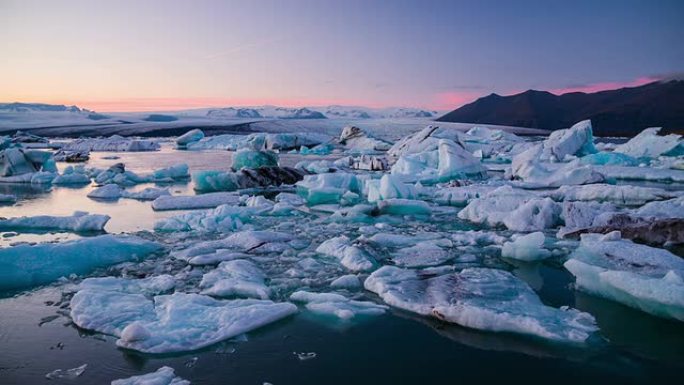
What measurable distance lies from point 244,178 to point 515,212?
7.00 meters

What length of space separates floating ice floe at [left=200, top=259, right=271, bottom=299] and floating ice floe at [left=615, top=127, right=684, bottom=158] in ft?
61.1

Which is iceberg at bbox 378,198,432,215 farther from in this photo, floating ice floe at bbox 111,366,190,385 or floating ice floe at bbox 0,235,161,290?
floating ice floe at bbox 111,366,190,385

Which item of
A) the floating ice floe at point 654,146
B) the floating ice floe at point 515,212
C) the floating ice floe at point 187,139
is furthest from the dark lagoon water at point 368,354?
the floating ice floe at point 187,139

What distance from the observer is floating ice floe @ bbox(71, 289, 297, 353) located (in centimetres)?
307

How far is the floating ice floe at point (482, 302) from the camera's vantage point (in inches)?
129

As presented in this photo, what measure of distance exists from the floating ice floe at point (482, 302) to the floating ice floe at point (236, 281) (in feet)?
3.12

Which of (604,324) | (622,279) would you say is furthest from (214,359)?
(622,279)

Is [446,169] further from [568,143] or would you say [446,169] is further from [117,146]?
[117,146]

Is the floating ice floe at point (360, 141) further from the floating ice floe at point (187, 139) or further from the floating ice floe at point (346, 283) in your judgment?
the floating ice floe at point (346, 283)

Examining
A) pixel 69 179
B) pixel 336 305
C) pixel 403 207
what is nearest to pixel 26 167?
pixel 69 179

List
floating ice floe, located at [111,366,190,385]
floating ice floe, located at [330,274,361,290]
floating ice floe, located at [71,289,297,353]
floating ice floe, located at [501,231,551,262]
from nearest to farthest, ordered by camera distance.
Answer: floating ice floe, located at [111,366,190,385], floating ice floe, located at [71,289,297,353], floating ice floe, located at [330,274,361,290], floating ice floe, located at [501,231,551,262]

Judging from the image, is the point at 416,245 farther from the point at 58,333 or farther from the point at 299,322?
the point at 58,333

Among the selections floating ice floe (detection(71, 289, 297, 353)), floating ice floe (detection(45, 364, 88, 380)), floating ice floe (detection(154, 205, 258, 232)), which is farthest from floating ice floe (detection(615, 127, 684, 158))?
floating ice floe (detection(45, 364, 88, 380))

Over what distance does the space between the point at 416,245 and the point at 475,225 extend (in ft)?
6.14
